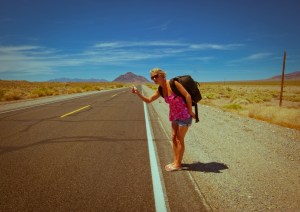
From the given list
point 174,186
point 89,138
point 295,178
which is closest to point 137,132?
point 89,138

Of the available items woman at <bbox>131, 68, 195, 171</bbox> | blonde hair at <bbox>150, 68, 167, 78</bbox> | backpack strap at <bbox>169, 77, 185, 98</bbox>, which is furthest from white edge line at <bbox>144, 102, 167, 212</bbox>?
blonde hair at <bbox>150, 68, 167, 78</bbox>

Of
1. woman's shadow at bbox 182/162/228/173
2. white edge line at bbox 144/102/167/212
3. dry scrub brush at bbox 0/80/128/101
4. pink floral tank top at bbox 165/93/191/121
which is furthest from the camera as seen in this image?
dry scrub brush at bbox 0/80/128/101

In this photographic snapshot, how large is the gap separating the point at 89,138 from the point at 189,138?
2863mm

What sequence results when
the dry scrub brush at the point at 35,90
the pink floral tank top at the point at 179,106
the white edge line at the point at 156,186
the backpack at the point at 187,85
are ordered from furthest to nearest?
the dry scrub brush at the point at 35,90
the pink floral tank top at the point at 179,106
the backpack at the point at 187,85
the white edge line at the point at 156,186

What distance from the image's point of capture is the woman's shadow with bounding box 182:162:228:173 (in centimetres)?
457

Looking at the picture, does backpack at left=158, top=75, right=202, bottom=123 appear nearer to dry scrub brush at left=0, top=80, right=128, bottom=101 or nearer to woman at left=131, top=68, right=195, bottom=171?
woman at left=131, top=68, right=195, bottom=171

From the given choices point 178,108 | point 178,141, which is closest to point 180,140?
point 178,141

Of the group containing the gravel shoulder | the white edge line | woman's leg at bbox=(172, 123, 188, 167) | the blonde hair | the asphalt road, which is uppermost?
the blonde hair

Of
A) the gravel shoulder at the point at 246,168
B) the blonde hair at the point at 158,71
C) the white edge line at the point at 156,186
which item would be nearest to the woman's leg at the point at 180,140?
the gravel shoulder at the point at 246,168

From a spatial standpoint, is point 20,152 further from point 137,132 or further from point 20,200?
point 137,132

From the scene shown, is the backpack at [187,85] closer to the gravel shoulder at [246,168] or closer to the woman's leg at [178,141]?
the woman's leg at [178,141]

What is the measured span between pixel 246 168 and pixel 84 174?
2976 mm

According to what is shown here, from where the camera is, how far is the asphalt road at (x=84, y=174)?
3291 millimetres

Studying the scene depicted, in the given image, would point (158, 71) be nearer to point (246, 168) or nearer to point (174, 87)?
point (174, 87)
